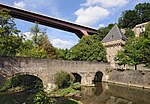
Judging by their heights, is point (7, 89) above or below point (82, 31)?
below

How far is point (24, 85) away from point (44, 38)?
11.8 meters

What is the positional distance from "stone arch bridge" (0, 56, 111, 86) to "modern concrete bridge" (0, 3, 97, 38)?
49.2ft

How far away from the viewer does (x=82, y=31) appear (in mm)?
44656

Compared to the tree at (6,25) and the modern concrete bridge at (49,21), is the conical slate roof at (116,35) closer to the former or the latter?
the modern concrete bridge at (49,21)

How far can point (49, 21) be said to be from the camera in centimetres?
3966

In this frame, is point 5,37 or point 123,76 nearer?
point 5,37

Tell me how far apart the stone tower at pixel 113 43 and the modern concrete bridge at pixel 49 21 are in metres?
7.71

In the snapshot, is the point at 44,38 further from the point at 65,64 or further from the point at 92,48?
the point at 65,64

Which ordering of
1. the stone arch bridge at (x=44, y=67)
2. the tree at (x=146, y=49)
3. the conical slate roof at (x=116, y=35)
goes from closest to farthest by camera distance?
the stone arch bridge at (x=44, y=67), the tree at (x=146, y=49), the conical slate roof at (x=116, y=35)

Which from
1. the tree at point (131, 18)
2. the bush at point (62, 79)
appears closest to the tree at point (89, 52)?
the bush at point (62, 79)

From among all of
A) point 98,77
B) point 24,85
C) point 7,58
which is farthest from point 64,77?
point 98,77

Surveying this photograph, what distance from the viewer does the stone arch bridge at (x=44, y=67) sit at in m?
18.1

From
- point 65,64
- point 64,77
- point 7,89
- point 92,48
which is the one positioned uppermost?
point 92,48

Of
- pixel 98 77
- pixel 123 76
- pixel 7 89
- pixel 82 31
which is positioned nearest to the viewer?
pixel 7 89
